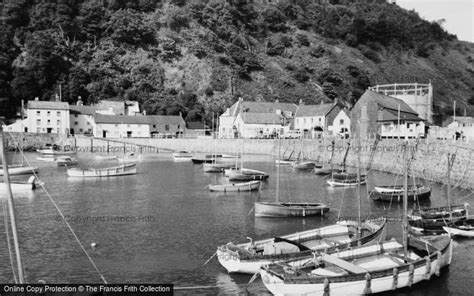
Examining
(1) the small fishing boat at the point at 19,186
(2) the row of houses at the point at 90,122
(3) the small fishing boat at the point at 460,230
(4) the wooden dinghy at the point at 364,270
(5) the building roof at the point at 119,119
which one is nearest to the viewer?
(4) the wooden dinghy at the point at 364,270

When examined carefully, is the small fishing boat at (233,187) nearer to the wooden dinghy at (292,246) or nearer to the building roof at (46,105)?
the wooden dinghy at (292,246)

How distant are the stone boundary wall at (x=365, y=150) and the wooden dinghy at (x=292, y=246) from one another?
2663 centimetres

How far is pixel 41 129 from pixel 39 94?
22.6 metres

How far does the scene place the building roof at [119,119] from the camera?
11856 centimetres

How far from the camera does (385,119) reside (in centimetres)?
8294

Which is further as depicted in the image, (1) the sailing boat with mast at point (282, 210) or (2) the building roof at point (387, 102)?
(2) the building roof at point (387, 102)

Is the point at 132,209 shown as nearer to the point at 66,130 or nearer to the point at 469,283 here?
the point at 469,283

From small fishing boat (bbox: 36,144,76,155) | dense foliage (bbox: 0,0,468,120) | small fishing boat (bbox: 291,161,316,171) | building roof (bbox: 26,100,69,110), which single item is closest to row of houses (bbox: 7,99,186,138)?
building roof (bbox: 26,100,69,110)

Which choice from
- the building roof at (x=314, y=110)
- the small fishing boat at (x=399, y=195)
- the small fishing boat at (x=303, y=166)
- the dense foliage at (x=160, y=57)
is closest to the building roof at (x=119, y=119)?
the dense foliage at (x=160, y=57)

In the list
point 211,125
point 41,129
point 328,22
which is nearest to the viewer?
point 41,129

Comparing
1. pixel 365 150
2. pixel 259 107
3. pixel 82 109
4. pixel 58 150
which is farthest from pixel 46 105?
pixel 365 150

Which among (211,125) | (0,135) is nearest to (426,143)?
(0,135)

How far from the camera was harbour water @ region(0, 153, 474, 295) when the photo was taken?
25984mm

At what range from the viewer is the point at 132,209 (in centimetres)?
4472
